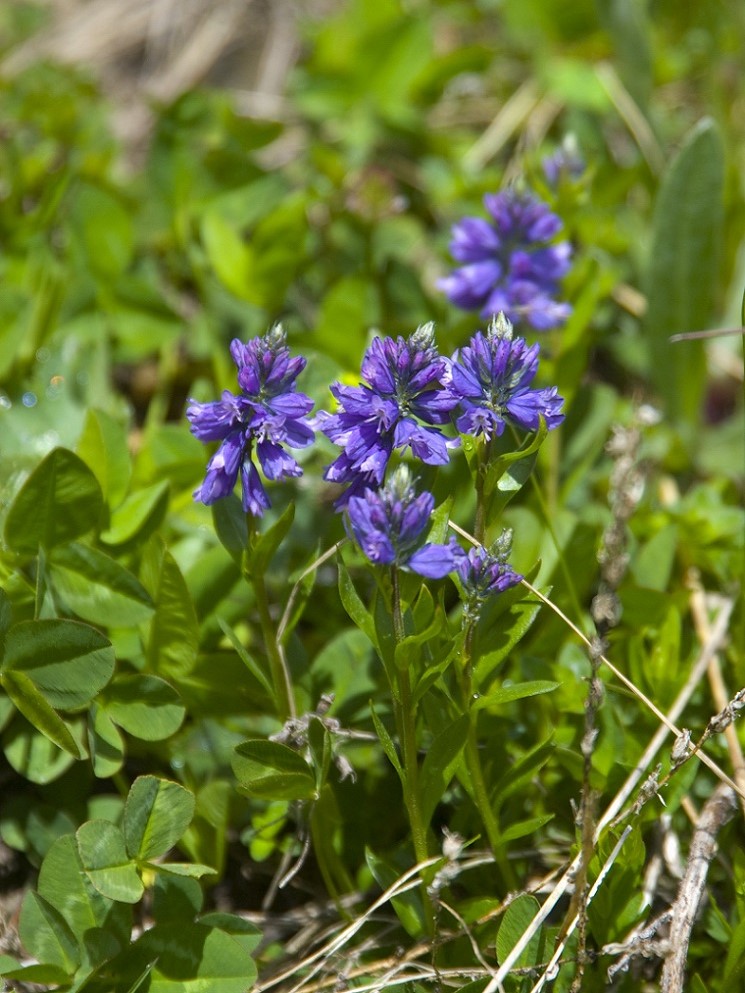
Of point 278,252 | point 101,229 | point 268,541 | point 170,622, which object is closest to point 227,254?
point 278,252

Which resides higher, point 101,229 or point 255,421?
point 255,421

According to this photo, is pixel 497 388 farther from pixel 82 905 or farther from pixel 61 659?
pixel 82 905

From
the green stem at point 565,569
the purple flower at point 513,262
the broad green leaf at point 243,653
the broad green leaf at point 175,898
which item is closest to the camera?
the broad green leaf at point 243,653

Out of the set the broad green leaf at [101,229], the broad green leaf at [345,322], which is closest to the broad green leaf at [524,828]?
the broad green leaf at [345,322]

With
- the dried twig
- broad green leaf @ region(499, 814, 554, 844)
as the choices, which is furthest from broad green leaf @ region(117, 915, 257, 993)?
the dried twig

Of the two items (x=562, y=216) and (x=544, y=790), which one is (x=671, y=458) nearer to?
(x=562, y=216)

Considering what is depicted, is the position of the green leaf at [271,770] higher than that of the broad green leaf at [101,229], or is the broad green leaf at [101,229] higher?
the broad green leaf at [101,229]

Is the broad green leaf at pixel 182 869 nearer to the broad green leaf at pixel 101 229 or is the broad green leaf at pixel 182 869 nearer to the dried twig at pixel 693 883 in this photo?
the dried twig at pixel 693 883

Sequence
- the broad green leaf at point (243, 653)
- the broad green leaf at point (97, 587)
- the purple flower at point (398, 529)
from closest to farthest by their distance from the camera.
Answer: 1. the purple flower at point (398, 529)
2. the broad green leaf at point (243, 653)
3. the broad green leaf at point (97, 587)

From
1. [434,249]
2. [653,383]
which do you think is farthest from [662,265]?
[434,249]
